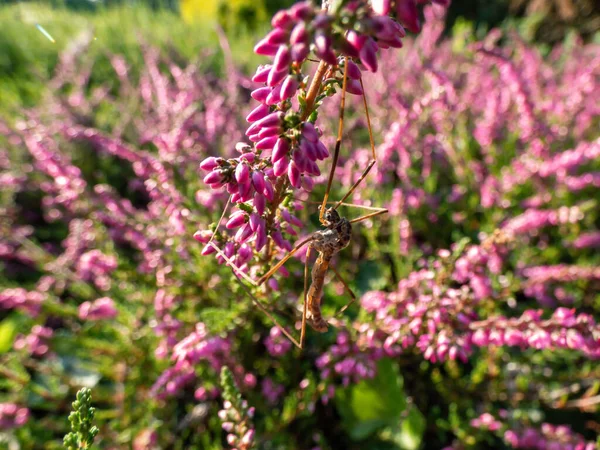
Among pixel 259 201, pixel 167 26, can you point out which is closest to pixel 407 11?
pixel 259 201

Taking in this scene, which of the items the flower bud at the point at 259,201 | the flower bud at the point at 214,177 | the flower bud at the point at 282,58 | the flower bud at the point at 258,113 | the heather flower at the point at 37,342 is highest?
the flower bud at the point at 282,58

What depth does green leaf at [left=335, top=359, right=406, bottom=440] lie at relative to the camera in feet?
5.04

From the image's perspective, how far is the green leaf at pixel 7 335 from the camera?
2025 millimetres

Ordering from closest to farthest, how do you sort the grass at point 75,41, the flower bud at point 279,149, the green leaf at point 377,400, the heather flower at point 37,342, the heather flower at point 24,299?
the flower bud at point 279,149 < the green leaf at point 377,400 < the heather flower at point 24,299 < the heather flower at point 37,342 < the grass at point 75,41

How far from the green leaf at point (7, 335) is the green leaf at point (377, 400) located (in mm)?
1513

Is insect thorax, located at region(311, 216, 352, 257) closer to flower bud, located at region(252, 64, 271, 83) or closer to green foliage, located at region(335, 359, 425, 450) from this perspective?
flower bud, located at region(252, 64, 271, 83)

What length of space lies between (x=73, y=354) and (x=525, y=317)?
1.89 meters

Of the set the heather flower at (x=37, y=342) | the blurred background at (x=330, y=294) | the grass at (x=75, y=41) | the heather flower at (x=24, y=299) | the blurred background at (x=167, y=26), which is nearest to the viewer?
the blurred background at (x=330, y=294)

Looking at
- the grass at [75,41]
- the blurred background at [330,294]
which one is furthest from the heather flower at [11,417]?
the grass at [75,41]

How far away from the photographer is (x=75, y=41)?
4.24 m

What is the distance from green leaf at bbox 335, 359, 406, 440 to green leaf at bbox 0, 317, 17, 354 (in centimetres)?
151

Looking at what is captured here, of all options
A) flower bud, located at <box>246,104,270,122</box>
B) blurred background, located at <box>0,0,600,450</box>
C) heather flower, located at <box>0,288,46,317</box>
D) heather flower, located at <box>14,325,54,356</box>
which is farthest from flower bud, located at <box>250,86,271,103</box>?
heather flower, located at <box>14,325,54,356</box>

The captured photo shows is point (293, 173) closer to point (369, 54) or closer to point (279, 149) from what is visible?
point (279, 149)

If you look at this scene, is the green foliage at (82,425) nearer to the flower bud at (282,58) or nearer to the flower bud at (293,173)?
the flower bud at (293,173)
